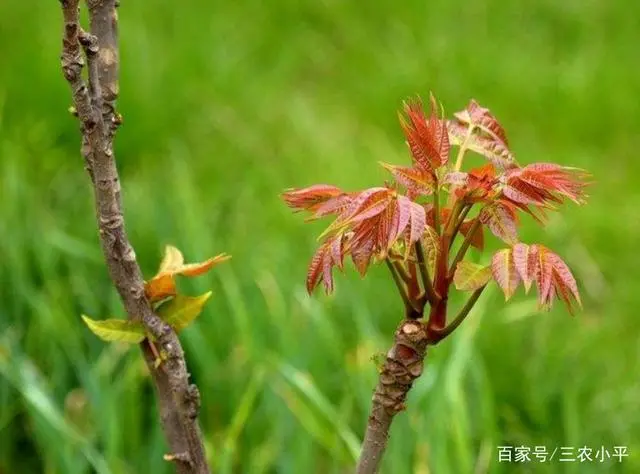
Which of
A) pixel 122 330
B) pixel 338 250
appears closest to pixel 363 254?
pixel 338 250

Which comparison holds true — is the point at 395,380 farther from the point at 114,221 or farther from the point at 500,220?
the point at 114,221

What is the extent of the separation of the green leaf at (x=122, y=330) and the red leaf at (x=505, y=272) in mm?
281

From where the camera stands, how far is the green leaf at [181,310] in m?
0.82

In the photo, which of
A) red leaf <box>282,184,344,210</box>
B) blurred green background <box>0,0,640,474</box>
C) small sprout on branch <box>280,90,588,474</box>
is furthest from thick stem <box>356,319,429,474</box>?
blurred green background <box>0,0,640,474</box>

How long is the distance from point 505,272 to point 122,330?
1.00 ft

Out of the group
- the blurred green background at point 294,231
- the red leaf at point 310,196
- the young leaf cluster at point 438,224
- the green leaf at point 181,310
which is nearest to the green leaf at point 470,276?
the young leaf cluster at point 438,224

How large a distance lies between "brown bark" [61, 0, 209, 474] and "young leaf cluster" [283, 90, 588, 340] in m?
0.15

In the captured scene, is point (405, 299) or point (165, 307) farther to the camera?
point (165, 307)

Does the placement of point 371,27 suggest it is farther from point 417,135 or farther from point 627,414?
point 417,135

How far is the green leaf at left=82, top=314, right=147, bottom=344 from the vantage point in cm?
80

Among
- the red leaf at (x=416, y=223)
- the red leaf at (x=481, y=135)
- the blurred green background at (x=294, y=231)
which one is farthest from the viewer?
the blurred green background at (x=294, y=231)

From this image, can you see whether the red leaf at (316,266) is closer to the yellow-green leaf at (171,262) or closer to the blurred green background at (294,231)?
the yellow-green leaf at (171,262)

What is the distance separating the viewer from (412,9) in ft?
11.2

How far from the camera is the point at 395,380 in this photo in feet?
2.45
